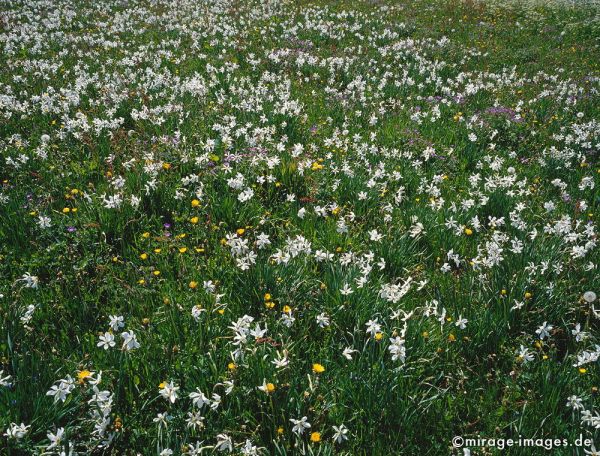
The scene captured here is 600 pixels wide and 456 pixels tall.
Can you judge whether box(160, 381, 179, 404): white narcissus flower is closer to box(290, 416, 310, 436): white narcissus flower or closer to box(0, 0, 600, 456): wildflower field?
box(0, 0, 600, 456): wildflower field

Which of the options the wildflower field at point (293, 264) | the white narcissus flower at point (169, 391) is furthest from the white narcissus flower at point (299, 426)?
the white narcissus flower at point (169, 391)

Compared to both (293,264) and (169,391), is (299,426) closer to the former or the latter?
(169,391)

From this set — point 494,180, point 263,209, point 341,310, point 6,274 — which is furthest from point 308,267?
point 494,180

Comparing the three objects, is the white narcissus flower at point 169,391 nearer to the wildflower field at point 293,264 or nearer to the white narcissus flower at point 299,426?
the wildflower field at point 293,264

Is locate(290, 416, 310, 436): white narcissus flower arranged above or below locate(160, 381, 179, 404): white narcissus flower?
below

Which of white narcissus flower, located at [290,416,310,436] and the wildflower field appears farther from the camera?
the wildflower field

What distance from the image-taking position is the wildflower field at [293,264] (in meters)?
2.39

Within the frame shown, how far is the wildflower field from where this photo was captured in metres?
2.39

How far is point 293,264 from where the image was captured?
3439 mm

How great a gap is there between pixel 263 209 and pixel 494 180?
2.98 metres

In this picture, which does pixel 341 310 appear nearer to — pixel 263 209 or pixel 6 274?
pixel 263 209

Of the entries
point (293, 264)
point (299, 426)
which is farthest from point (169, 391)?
point (293, 264)

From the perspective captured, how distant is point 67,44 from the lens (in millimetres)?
10617

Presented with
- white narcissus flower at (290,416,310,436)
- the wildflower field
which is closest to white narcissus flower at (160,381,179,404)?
the wildflower field
